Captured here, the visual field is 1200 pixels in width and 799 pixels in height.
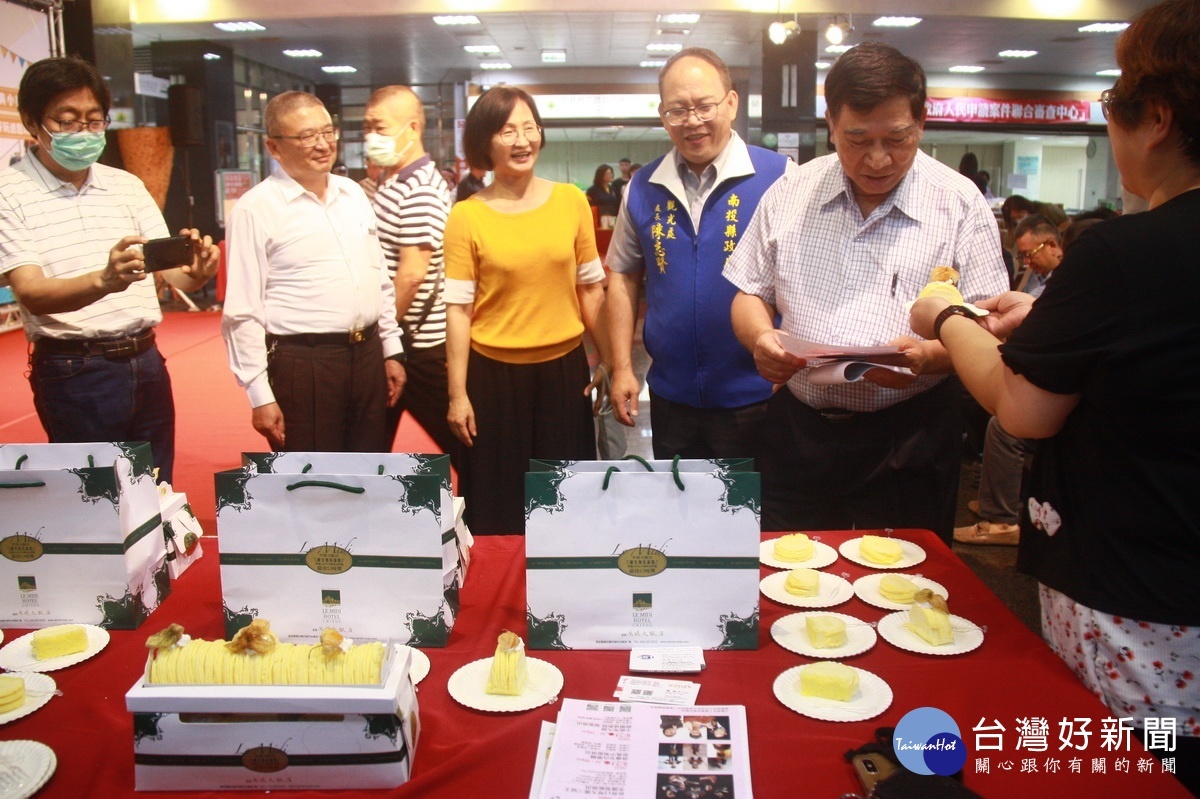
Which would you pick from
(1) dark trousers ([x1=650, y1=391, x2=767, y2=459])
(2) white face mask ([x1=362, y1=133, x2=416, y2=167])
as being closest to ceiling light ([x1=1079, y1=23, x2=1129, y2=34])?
(2) white face mask ([x1=362, y1=133, x2=416, y2=167])

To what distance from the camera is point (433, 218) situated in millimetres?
3178

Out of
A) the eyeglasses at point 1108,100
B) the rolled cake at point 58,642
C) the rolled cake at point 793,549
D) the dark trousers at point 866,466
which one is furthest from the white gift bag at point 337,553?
the eyeglasses at point 1108,100

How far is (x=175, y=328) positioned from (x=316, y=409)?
775 cm

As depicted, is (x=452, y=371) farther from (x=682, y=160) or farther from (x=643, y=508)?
(x=643, y=508)

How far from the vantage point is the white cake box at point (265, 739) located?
109 cm

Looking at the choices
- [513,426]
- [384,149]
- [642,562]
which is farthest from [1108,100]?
[384,149]

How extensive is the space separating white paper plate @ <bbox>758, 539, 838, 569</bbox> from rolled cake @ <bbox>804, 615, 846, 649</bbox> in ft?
0.88

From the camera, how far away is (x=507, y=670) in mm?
1264

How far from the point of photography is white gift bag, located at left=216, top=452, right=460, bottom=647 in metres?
1.37

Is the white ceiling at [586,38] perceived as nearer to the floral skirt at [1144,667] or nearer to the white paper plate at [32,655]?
the white paper plate at [32,655]

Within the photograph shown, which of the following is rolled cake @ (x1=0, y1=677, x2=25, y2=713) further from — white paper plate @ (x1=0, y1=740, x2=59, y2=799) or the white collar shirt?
the white collar shirt

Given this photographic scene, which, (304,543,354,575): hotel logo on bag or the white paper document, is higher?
(304,543,354,575): hotel logo on bag

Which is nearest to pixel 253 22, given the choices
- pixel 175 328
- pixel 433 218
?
pixel 175 328

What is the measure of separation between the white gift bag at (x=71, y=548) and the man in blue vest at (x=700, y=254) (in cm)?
139
